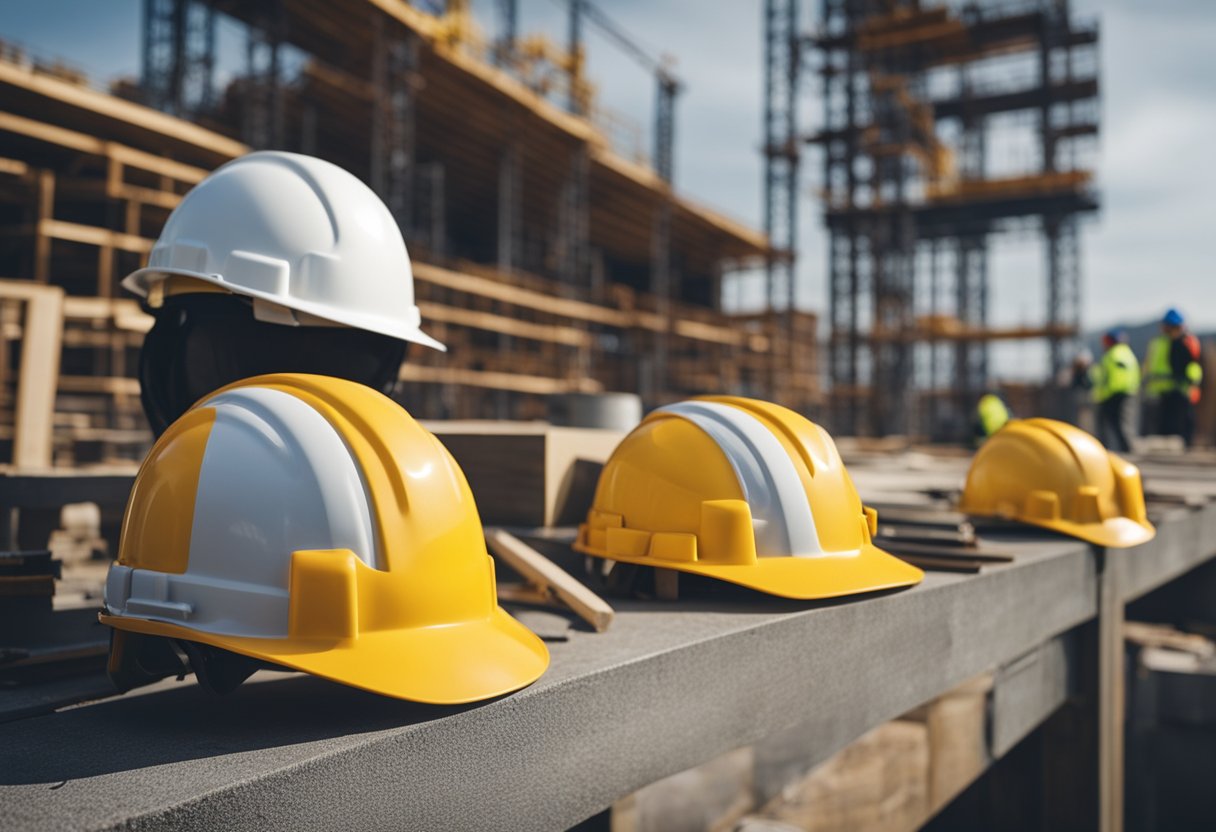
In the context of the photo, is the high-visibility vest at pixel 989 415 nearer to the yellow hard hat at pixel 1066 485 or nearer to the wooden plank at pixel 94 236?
the yellow hard hat at pixel 1066 485

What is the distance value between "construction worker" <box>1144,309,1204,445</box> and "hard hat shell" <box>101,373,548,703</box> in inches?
545

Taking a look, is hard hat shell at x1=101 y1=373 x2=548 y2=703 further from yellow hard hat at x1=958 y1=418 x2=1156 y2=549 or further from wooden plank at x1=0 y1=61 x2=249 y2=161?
wooden plank at x1=0 y1=61 x2=249 y2=161

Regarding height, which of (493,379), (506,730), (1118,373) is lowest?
(506,730)

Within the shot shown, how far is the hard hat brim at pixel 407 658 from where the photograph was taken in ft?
6.84

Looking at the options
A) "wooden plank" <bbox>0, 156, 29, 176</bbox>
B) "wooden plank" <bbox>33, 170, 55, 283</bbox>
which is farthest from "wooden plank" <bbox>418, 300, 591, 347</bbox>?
"wooden plank" <bbox>0, 156, 29, 176</bbox>

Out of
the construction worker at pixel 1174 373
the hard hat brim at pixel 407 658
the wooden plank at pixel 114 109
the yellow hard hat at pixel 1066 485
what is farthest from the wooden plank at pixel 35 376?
the construction worker at pixel 1174 373

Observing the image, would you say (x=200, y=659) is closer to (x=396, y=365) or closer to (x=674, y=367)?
(x=396, y=365)

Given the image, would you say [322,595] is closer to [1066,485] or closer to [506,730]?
[506,730]

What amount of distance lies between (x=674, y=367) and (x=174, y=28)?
21.1 metres

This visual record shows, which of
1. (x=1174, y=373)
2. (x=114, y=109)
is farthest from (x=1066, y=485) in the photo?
(x=114, y=109)

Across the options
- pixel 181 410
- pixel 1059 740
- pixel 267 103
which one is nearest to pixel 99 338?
pixel 267 103

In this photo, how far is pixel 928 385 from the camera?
39125 millimetres

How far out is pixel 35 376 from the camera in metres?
7.06

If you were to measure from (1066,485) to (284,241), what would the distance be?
15.8ft
